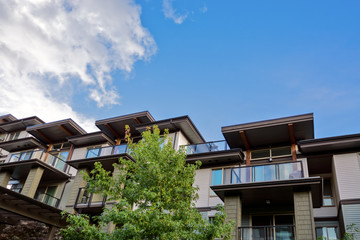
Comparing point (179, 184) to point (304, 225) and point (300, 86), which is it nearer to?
point (304, 225)

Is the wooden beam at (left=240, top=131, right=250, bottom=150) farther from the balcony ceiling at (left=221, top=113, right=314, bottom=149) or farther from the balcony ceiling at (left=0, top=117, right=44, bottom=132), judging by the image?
the balcony ceiling at (left=0, top=117, right=44, bottom=132)

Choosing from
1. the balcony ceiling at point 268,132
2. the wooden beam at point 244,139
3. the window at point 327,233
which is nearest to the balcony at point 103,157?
the balcony ceiling at point 268,132

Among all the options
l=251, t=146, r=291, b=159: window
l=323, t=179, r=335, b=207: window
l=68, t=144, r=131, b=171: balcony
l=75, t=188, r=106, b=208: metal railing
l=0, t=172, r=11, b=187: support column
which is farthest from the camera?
l=0, t=172, r=11, b=187: support column

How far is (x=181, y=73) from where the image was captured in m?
25.8

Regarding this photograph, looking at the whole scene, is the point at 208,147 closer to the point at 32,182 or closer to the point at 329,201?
the point at 329,201

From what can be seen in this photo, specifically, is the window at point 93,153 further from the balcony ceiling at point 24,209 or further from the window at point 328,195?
the window at point 328,195

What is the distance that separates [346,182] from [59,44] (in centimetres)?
2219

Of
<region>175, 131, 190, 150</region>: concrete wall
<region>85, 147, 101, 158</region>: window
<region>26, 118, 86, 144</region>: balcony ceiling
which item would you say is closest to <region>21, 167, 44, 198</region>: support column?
<region>85, 147, 101, 158</region>: window

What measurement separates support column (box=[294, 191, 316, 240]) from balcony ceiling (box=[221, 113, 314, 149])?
5877mm

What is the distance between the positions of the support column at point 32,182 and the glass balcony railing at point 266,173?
51.8 ft

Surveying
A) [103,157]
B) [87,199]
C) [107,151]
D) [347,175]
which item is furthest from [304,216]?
[107,151]

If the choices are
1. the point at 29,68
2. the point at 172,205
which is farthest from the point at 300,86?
the point at 29,68

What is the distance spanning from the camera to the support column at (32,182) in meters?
22.4

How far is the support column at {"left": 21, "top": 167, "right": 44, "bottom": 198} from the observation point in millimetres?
22375
